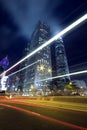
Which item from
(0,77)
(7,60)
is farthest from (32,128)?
(7,60)

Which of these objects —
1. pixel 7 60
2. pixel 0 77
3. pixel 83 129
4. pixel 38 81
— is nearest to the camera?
pixel 83 129

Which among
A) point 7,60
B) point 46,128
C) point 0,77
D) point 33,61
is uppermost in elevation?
point 33,61

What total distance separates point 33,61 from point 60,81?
32842 mm

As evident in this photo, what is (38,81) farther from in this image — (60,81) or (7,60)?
(7,60)

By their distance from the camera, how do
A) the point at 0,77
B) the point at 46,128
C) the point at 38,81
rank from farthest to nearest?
1. the point at 38,81
2. the point at 0,77
3. the point at 46,128

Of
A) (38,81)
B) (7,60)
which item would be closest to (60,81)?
(38,81)

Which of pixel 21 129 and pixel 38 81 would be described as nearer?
pixel 21 129

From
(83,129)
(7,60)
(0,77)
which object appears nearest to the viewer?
(83,129)

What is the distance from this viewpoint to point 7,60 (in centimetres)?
11869

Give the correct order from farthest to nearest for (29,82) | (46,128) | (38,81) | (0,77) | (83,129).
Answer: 1. (29,82)
2. (38,81)
3. (0,77)
4. (46,128)
5. (83,129)

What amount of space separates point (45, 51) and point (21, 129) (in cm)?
18398

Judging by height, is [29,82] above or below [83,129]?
above

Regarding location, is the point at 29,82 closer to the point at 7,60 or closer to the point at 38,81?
the point at 38,81

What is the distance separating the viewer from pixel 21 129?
671 cm
